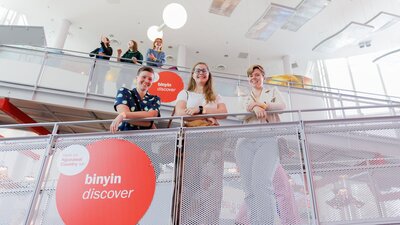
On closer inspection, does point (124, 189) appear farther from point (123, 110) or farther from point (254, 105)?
point (254, 105)

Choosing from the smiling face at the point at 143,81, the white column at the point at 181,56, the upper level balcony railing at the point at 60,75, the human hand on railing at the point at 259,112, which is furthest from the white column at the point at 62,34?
the human hand on railing at the point at 259,112

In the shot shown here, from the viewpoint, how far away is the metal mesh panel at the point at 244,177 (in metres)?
2.44

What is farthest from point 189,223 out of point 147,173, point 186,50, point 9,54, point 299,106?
point 186,50

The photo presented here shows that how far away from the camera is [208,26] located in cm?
1121

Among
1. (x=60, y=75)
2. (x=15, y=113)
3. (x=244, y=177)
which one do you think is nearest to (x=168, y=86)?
(x=60, y=75)

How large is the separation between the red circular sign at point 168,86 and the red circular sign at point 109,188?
3.64 meters

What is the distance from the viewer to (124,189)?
2.64 meters

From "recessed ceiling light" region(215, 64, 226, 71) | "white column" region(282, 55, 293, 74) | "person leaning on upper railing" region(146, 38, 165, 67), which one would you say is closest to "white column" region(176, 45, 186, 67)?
"recessed ceiling light" region(215, 64, 226, 71)

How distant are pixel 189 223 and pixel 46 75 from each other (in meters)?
5.17

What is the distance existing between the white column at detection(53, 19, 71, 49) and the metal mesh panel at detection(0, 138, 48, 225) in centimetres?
879

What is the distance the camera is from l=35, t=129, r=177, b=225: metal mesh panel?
257 cm

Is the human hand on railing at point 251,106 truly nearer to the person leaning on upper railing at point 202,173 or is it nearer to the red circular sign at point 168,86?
the person leaning on upper railing at point 202,173

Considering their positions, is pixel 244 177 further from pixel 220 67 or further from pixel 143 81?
pixel 220 67

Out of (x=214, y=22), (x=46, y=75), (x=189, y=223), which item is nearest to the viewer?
(x=189, y=223)
